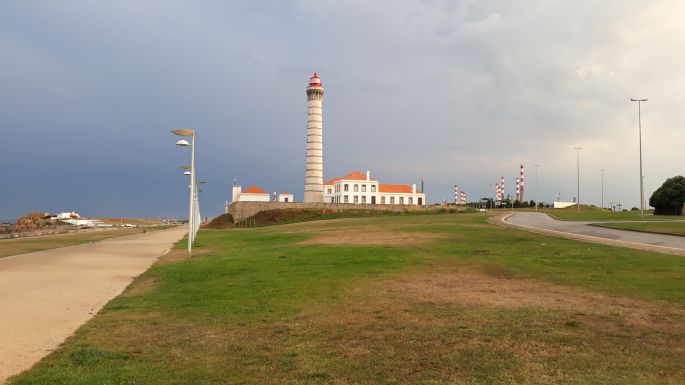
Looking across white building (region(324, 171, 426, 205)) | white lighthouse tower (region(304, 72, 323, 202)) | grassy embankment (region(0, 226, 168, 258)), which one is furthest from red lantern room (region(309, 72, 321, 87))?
grassy embankment (region(0, 226, 168, 258))

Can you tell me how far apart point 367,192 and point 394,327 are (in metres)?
101

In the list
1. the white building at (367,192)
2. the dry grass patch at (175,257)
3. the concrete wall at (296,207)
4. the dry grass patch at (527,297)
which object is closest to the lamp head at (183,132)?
the dry grass patch at (175,257)

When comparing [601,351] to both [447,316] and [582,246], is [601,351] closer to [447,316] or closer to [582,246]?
[447,316]

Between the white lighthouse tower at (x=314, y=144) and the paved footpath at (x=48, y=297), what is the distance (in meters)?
71.3

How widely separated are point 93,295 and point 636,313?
13.6 m

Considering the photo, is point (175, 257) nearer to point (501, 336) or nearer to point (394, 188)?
point (501, 336)

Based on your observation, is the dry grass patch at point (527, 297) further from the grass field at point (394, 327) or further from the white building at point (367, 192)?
the white building at point (367, 192)

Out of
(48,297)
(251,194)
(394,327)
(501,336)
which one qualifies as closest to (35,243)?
(48,297)

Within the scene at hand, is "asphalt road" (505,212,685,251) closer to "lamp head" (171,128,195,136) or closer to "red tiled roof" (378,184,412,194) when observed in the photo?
"lamp head" (171,128,195,136)

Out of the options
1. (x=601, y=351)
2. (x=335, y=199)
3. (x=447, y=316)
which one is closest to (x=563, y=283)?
(x=447, y=316)

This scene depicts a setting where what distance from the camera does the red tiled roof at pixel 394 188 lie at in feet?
372

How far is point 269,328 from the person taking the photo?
9.34 metres

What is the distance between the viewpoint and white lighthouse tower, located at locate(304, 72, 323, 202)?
97375 millimetres

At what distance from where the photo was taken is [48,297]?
1382 centimetres
